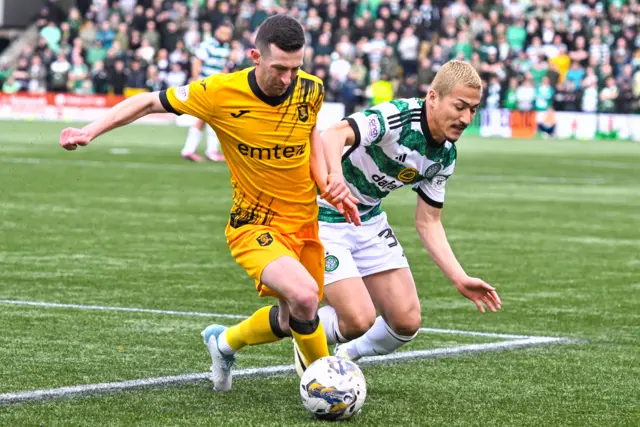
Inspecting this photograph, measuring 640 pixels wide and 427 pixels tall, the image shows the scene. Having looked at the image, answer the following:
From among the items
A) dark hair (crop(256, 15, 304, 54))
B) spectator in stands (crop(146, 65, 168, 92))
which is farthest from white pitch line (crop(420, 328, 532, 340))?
spectator in stands (crop(146, 65, 168, 92))

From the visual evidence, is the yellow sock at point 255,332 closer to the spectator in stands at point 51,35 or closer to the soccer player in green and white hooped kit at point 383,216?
the soccer player in green and white hooped kit at point 383,216

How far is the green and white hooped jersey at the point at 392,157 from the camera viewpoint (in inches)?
262

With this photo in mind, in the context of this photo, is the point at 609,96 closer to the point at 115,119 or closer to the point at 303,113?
the point at 303,113

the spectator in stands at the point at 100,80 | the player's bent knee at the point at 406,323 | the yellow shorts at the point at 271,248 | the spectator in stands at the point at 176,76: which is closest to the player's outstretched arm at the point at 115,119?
the yellow shorts at the point at 271,248

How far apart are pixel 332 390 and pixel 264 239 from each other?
75cm

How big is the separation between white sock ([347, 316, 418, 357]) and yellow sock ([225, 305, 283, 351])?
69 cm

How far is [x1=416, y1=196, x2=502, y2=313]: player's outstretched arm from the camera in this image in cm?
644

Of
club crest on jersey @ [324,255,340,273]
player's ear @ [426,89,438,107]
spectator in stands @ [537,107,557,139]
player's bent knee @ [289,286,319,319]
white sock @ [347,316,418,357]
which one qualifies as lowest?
spectator in stands @ [537,107,557,139]

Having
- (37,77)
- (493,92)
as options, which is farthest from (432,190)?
(37,77)

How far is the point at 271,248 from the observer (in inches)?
237

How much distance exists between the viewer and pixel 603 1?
40250 mm

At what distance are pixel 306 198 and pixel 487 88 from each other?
3215 centimetres

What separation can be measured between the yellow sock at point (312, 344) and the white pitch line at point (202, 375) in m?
0.67

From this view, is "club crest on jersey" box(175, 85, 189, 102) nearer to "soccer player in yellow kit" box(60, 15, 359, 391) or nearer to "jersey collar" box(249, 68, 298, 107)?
"soccer player in yellow kit" box(60, 15, 359, 391)
